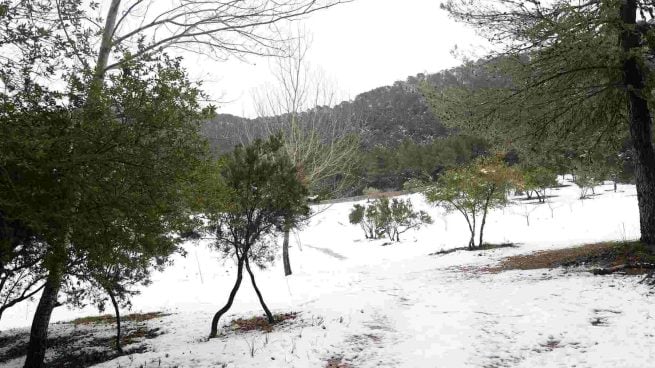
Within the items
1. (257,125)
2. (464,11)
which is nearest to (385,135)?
(257,125)

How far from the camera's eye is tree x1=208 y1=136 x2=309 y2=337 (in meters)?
7.90

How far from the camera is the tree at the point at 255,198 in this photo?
7.90 m

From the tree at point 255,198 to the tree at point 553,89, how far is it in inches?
182

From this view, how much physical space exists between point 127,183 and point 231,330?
561 centimetres

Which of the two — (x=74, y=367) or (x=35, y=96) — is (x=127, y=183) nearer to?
(x=35, y=96)

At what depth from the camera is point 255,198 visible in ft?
26.1

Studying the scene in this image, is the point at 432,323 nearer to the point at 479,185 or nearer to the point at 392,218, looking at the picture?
the point at 479,185

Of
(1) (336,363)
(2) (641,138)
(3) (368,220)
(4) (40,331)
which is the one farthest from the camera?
(3) (368,220)

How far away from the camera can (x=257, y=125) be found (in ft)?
58.2

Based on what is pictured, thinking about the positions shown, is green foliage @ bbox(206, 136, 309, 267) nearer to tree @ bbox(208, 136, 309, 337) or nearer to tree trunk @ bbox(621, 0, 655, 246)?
tree @ bbox(208, 136, 309, 337)

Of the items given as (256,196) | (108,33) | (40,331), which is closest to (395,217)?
(256,196)

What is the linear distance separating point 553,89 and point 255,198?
7147 mm

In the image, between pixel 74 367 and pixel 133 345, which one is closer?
pixel 74 367

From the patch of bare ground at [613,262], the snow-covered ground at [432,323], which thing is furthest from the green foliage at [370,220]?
the patch of bare ground at [613,262]
